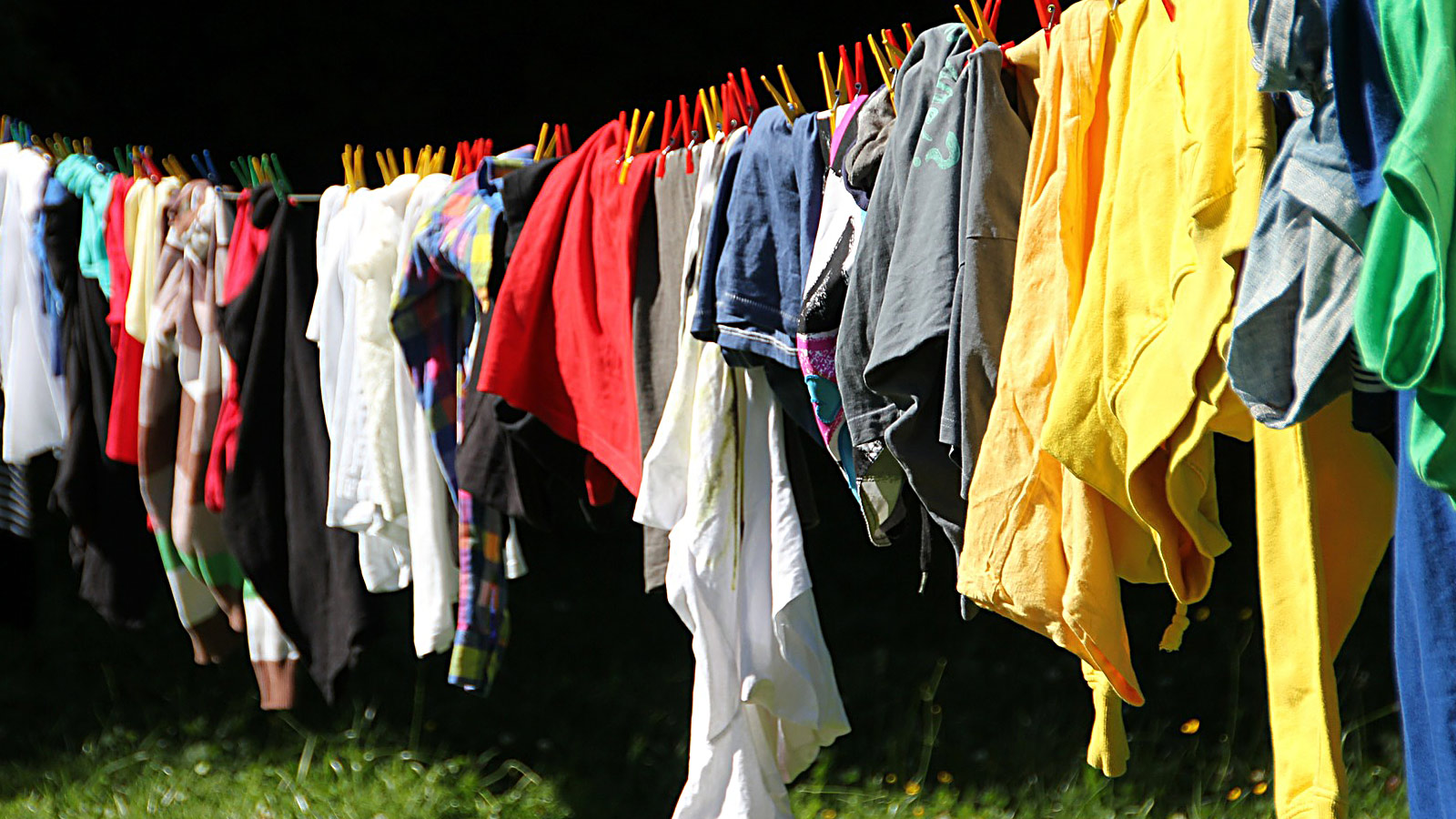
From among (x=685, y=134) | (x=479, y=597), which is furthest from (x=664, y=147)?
(x=479, y=597)

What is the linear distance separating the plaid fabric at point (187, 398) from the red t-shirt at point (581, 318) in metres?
0.56

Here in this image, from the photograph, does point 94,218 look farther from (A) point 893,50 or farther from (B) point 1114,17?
(B) point 1114,17

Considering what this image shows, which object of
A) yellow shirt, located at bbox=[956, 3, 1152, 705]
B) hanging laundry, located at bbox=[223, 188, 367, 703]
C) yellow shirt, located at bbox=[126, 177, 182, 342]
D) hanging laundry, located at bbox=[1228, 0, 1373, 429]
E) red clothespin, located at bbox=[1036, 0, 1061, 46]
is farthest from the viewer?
yellow shirt, located at bbox=[126, 177, 182, 342]

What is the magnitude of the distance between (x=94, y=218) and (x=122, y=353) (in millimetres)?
212

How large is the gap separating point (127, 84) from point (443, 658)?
1.81 m

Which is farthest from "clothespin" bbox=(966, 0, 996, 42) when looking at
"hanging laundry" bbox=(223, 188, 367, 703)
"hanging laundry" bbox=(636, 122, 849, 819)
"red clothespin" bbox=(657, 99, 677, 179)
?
"hanging laundry" bbox=(223, 188, 367, 703)

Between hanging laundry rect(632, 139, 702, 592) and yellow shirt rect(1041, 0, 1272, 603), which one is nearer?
yellow shirt rect(1041, 0, 1272, 603)

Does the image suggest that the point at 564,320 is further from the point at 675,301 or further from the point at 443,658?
Answer: the point at 443,658

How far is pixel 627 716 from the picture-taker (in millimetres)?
3182

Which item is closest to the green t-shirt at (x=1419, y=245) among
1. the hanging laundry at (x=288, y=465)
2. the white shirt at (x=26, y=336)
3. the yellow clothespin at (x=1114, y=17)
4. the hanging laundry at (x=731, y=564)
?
the yellow clothespin at (x=1114, y=17)

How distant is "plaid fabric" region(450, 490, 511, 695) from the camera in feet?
6.28

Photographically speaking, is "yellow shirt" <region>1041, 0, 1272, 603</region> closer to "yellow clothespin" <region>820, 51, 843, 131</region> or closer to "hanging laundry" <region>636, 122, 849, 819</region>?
"yellow clothespin" <region>820, 51, 843, 131</region>

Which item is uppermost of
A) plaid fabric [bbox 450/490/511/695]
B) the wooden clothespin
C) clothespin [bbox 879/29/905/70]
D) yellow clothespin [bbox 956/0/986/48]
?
yellow clothespin [bbox 956/0/986/48]

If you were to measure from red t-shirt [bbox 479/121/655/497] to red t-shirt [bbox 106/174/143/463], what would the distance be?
727 millimetres
